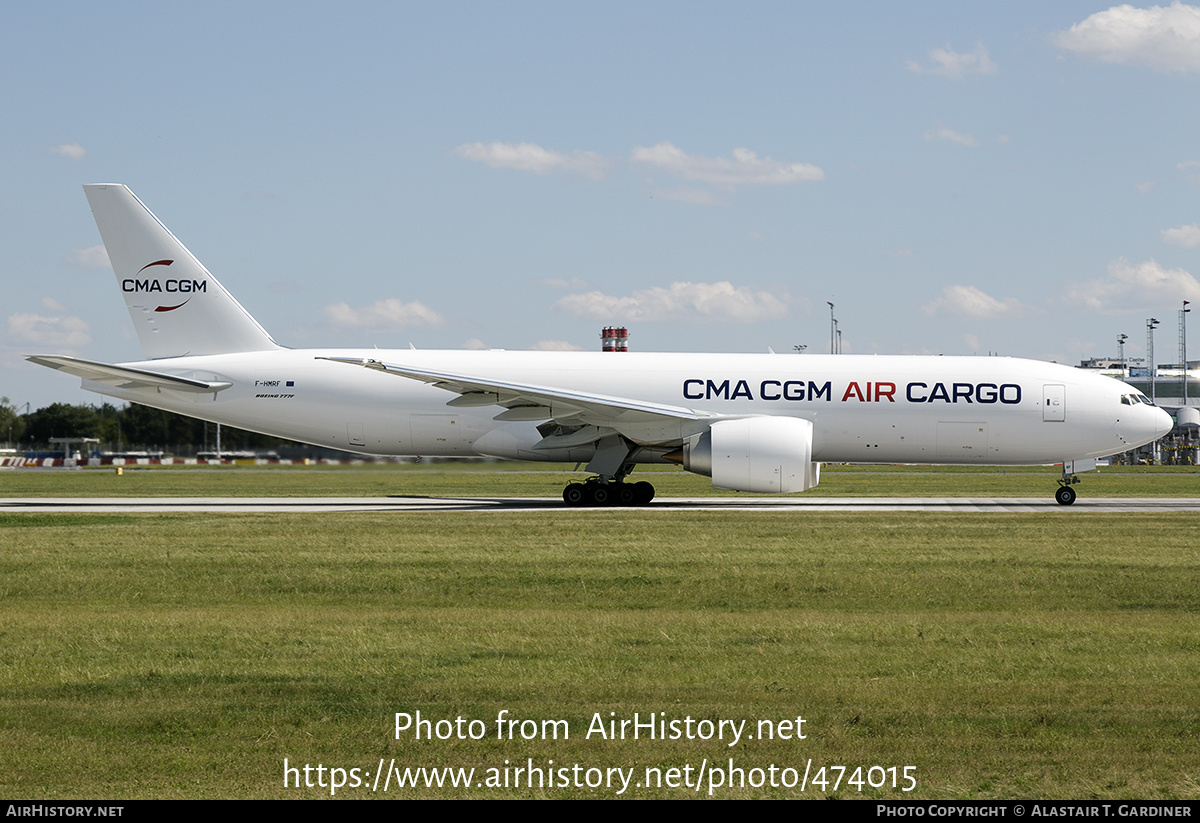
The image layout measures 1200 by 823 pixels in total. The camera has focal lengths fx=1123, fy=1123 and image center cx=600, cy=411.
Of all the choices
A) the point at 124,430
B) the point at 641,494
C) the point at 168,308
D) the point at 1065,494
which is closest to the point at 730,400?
the point at 641,494

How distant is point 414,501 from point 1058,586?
748 inches

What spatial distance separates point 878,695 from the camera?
7188mm

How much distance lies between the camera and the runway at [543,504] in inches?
964

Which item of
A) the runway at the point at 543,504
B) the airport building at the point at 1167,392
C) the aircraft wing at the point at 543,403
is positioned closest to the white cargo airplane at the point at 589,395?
the aircraft wing at the point at 543,403

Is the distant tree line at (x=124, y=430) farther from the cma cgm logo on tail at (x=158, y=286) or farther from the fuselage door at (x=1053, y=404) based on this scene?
the fuselage door at (x=1053, y=404)

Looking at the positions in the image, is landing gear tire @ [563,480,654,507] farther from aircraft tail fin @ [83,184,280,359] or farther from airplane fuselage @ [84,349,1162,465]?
aircraft tail fin @ [83,184,280,359]

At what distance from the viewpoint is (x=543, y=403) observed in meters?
24.3

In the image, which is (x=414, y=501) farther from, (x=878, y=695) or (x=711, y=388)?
(x=878, y=695)

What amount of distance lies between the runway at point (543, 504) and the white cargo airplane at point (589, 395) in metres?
1.09

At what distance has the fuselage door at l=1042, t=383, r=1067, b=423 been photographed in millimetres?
26609

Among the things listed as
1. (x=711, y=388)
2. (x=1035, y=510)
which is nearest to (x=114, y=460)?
(x=711, y=388)

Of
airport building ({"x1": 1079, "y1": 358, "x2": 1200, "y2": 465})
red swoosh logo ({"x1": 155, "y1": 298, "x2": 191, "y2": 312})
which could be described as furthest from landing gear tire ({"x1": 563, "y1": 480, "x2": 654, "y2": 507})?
airport building ({"x1": 1079, "y1": 358, "x2": 1200, "y2": 465})

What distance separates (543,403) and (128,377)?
9.92 metres

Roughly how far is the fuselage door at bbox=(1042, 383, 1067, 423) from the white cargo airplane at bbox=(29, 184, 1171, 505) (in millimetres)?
34
